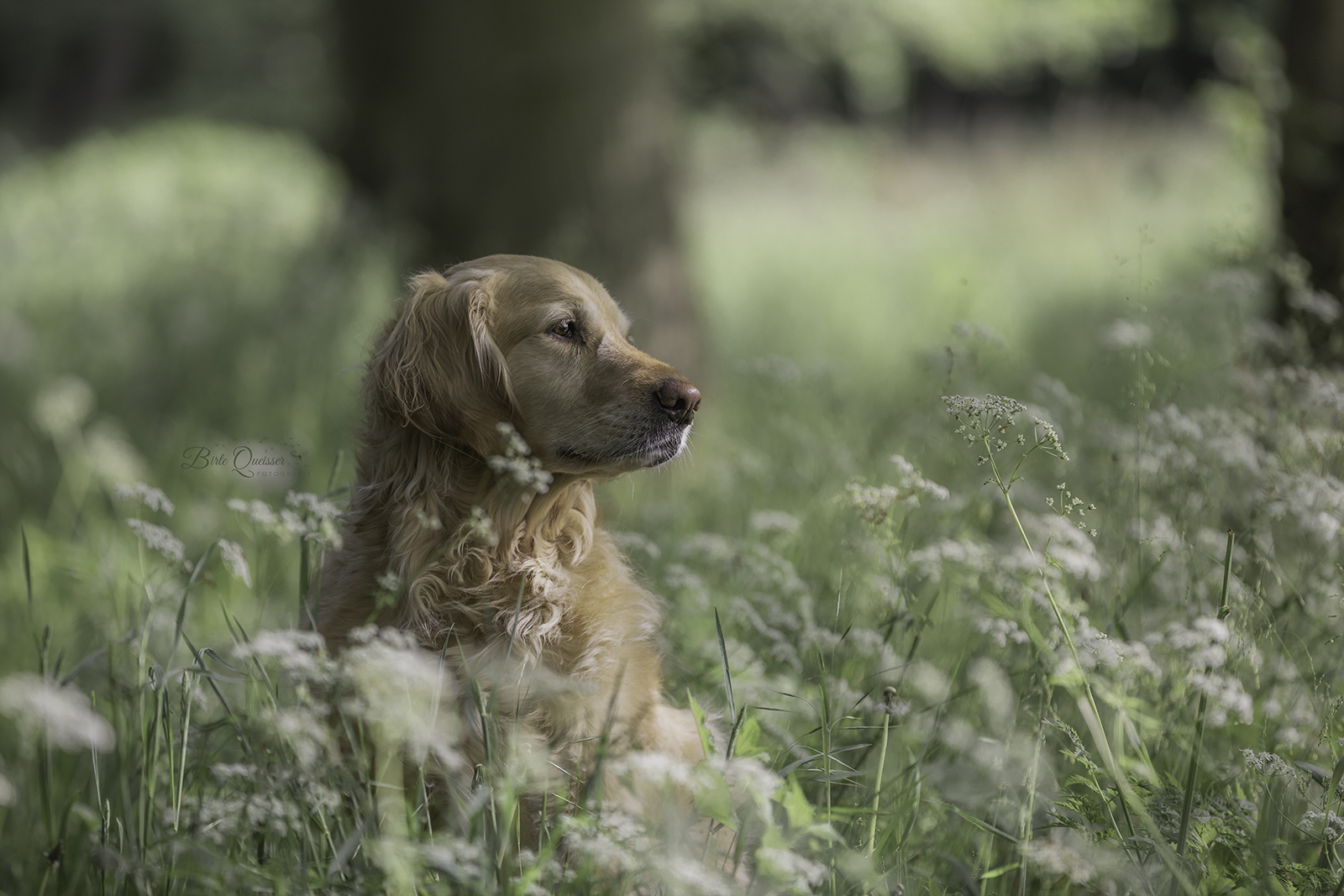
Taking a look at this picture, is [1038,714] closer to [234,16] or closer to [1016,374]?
[1016,374]

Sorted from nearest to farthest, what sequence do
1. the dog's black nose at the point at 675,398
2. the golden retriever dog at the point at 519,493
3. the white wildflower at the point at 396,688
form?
the white wildflower at the point at 396,688, the golden retriever dog at the point at 519,493, the dog's black nose at the point at 675,398

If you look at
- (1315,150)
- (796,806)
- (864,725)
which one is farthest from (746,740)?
(1315,150)

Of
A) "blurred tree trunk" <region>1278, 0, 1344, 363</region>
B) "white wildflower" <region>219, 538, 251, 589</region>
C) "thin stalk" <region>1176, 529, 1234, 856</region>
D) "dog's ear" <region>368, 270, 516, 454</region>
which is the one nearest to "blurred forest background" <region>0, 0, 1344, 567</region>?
"blurred tree trunk" <region>1278, 0, 1344, 363</region>

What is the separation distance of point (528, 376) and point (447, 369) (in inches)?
7.5

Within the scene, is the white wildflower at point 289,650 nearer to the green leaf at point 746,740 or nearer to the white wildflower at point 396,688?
the white wildflower at point 396,688

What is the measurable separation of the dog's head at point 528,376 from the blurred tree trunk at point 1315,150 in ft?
8.19

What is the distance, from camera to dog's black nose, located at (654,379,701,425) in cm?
A: 217

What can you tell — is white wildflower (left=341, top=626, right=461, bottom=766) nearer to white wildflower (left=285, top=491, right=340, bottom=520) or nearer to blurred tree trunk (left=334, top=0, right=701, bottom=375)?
white wildflower (left=285, top=491, right=340, bottom=520)

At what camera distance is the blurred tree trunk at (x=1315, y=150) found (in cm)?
343

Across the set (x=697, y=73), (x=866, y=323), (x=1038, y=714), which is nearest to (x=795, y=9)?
(x=697, y=73)

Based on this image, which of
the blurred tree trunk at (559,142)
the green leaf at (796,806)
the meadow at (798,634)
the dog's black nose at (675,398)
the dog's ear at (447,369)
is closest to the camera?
the green leaf at (796,806)

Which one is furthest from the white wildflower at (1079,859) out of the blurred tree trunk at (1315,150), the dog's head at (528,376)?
the blurred tree trunk at (1315,150)

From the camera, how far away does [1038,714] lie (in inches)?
69.6

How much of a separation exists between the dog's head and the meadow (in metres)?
0.29
